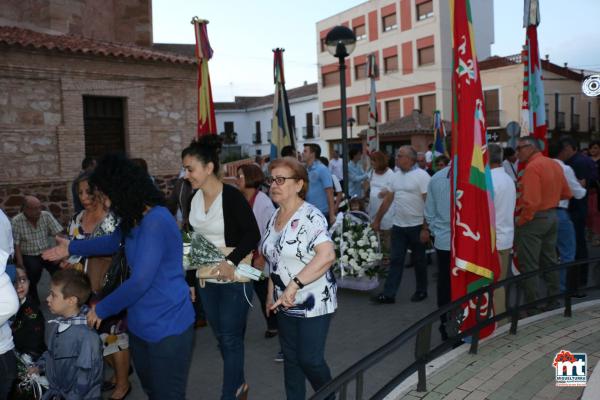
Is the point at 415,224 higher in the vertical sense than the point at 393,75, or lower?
lower

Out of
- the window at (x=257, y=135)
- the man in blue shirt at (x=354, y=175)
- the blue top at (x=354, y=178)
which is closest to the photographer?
the man in blue shirt at (x=354, y=175)

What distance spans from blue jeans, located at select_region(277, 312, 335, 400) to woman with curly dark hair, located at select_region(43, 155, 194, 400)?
605mm

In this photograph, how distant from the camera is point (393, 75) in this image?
40688mm

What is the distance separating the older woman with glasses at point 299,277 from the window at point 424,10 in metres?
37.5

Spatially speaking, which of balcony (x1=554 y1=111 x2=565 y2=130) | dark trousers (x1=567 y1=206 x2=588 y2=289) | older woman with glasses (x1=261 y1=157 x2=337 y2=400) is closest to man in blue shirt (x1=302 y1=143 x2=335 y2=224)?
dark trousers (x1=567 y1=206 x2=588 y2=289)

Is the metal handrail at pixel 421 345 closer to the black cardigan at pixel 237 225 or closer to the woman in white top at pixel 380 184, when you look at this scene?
the black cardigan at pixel 237 225

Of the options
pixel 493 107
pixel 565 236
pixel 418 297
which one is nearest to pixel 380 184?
pixel 418 297

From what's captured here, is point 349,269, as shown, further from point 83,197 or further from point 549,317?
point 83,197

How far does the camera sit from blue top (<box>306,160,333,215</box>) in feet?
24.7

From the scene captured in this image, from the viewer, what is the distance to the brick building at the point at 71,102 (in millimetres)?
13359

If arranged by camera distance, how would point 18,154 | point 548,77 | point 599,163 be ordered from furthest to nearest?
point 548,77
point 18,154
point 599,163

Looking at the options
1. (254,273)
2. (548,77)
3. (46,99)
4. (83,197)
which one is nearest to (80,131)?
(46,99)

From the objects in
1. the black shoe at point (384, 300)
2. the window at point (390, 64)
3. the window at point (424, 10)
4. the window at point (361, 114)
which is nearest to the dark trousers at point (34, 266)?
the black shoe at point (384, 300)

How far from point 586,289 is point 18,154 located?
12761 millimetres
